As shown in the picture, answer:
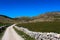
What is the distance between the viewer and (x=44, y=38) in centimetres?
1872

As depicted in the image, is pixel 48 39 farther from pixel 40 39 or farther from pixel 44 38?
pixel 40 39

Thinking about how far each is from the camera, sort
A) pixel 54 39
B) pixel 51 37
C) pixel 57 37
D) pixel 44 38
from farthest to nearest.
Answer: pixel 44 38
pixel 51 37
pixel 54 39
pixel 57 37

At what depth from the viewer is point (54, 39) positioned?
15.2 meters

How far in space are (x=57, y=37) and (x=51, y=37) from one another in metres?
1.96

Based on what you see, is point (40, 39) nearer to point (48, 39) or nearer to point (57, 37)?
point (48, 39)

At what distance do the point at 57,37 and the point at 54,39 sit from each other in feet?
3.15

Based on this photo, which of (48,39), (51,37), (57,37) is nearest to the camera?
(57,37)

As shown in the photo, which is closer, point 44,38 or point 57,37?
point 57,37

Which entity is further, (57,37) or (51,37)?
(51,37)

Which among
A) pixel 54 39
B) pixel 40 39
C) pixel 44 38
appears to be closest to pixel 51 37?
pixel 54 39

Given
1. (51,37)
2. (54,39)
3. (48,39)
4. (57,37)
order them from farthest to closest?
1. (48,39)
2. (51,37)
3. (54,39)
4. (57,37)

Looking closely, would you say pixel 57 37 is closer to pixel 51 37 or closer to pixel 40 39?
pixel 51 37

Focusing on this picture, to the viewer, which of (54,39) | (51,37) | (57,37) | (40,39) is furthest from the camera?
(40,39)

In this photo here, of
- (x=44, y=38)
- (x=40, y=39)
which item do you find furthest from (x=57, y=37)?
(x=40, y=39)
